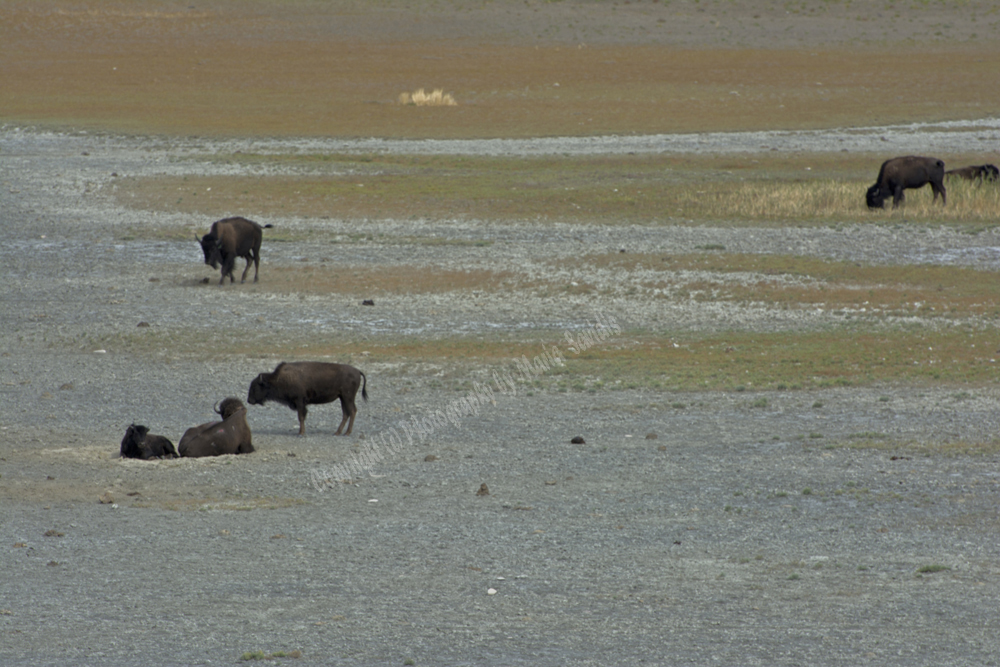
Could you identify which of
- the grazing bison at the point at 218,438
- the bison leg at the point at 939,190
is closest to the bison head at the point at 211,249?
the grazing bison at the point at 218,438

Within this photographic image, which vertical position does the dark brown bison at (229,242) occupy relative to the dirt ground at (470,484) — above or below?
above

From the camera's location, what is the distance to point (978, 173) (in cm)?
2809

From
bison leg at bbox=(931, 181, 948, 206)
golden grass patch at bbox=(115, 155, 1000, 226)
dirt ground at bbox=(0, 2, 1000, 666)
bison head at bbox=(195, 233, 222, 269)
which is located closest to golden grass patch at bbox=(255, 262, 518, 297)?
dirt ground at bbox=(0, 2, 1000, 666)

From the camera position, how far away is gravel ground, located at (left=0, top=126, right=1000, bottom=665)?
692 cm

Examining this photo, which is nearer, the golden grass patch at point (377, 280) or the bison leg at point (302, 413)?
the bison leg at point (302, 413)

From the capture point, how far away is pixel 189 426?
12172 millimetres

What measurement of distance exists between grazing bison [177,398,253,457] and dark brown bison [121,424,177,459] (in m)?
0.12

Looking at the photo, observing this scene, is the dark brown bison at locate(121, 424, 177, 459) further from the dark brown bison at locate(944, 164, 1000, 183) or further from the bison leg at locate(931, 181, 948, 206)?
the dark brown bison at locate(944, 164, 1000, 183)

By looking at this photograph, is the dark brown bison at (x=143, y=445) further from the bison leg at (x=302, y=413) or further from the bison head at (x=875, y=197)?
the bison head at (x=875, y=197)

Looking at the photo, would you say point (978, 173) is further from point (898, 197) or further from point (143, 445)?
point (143, 445)

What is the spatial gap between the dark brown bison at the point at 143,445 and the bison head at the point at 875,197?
19.0m

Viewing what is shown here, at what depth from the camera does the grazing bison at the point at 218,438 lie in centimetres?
1091

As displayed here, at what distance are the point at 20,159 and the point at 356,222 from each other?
1404 centimetres

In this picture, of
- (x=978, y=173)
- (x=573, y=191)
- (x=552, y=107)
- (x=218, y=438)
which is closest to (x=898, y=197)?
(x=978, y=173)
